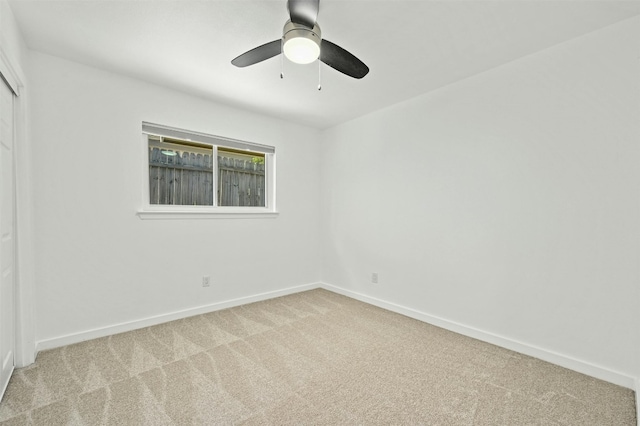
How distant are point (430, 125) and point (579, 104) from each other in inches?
45.4

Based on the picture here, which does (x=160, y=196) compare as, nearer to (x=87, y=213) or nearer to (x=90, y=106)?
(x=87, y=213)

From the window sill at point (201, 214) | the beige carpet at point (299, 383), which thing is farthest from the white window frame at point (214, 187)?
the beige carpet at point (299, 383)

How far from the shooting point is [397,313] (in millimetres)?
3211

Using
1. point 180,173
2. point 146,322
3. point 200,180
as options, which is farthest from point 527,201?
point 146,322

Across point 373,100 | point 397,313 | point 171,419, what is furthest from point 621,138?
point 171,419

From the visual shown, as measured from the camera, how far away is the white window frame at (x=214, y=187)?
2.84 m

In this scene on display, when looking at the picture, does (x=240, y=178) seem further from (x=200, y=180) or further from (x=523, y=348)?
(x=523, y=348)

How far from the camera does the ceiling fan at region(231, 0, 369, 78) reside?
1447mm

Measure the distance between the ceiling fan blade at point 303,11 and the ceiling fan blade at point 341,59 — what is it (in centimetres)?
18

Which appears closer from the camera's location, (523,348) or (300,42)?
(300,42)

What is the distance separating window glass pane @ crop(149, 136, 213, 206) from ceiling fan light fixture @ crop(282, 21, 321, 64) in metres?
2.00

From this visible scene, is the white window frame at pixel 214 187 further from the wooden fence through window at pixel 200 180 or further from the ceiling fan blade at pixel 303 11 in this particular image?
the ceiling fan blade at pixel 303 11

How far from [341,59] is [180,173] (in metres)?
2.22

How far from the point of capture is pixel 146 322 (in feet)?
9.09
